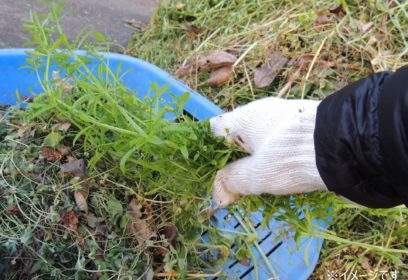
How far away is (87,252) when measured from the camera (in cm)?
111

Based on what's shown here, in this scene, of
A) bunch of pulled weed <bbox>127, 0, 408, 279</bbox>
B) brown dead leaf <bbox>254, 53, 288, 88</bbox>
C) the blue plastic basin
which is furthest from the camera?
brown dead leaf <bbox>254, 53, 288, 88</bbox>

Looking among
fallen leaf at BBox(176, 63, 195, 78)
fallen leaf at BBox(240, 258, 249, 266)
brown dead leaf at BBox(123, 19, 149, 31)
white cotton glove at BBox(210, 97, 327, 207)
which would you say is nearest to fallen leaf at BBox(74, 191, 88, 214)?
white cotton glove at BBox(210, 97, 327, 207)

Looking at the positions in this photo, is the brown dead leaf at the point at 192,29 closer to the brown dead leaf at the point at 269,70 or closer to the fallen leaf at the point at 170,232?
the brown dead leaf at the point at 269,70

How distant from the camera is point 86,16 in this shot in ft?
6.65

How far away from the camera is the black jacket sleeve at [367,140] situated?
73 centimetres

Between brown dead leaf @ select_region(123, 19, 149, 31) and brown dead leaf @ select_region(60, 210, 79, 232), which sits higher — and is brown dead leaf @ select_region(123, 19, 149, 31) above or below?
above

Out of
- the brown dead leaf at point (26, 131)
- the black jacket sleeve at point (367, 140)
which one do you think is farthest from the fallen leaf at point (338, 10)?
the brown dead leaf at point (26, 131)

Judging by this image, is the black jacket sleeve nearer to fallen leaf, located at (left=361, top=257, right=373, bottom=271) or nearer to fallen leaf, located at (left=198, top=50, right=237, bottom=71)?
fallen leaf, located at (left=361, top=257, right=373, bottom=271)

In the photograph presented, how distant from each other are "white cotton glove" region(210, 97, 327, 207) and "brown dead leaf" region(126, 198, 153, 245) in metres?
0.22

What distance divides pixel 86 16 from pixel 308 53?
930mm

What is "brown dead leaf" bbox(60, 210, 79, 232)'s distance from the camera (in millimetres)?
1097

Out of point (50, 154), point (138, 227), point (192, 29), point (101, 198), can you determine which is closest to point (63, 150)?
point (50, 154)

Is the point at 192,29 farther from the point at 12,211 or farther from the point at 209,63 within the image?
the point at 12,211

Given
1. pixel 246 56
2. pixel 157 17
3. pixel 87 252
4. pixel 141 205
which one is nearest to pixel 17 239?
pixel 87 252
